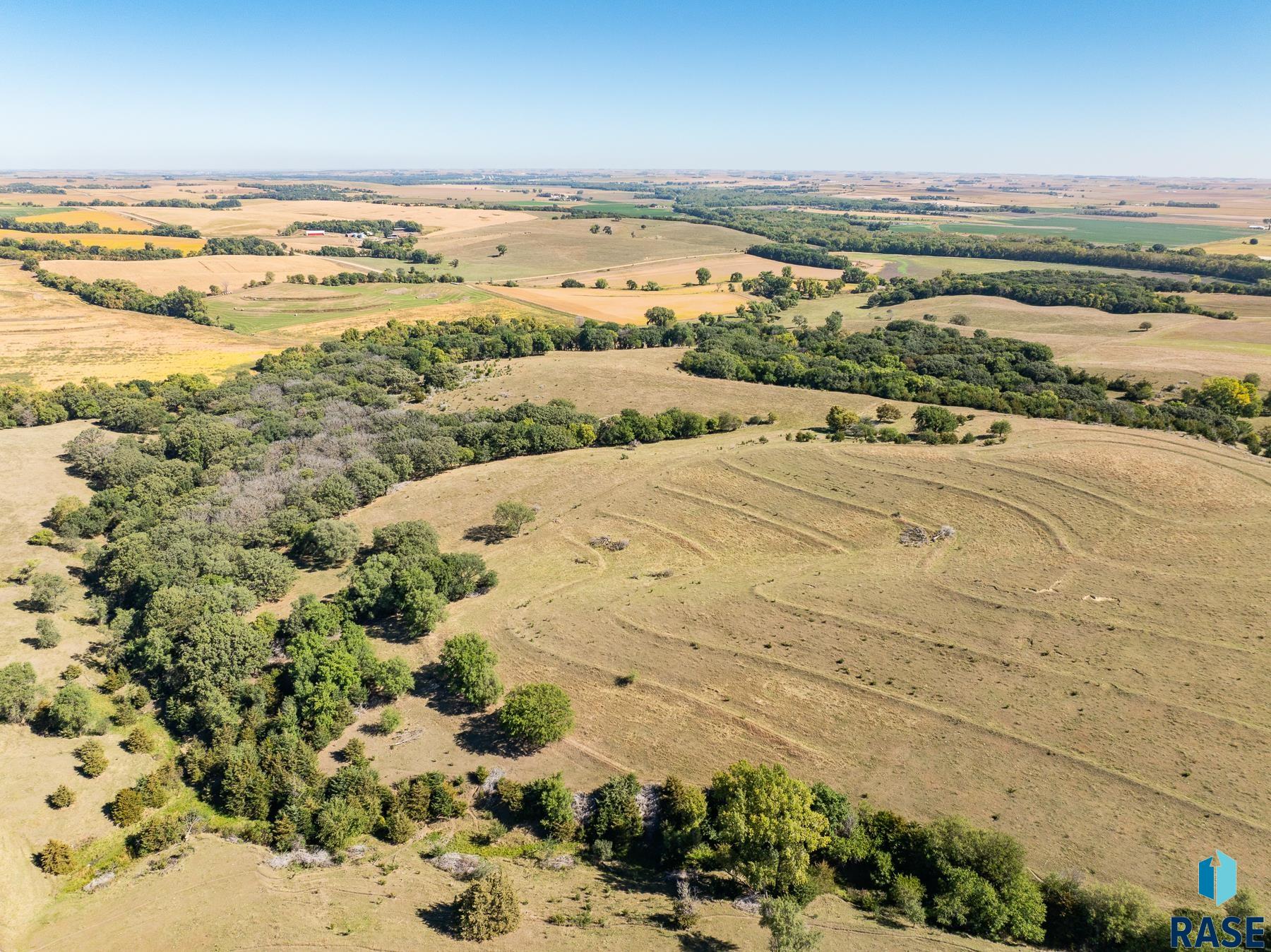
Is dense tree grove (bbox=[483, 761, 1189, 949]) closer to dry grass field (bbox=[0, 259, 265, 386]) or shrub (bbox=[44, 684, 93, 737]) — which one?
shrub (bbox=[44, 684, 93, 737])

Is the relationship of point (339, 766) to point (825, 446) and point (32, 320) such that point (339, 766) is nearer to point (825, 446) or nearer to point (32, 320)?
point (825, 446)

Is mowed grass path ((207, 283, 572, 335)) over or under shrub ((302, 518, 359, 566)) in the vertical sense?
over

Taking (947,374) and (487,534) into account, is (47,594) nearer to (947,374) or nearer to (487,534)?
(487,534)

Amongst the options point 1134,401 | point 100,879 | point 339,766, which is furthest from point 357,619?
point 1134,401

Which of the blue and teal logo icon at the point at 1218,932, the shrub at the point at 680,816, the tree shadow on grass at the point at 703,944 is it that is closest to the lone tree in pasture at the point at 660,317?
the shrub at the point at 680,816

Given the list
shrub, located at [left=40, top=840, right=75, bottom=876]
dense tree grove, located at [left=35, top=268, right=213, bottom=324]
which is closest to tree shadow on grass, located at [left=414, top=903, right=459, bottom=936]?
shrub, located at [left=40, top=840, right=75, bottom=876]

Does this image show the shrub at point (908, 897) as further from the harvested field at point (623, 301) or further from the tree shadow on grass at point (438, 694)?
the harvested field at point (623, 301)

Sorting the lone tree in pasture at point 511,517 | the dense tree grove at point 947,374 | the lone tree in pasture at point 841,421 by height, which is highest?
the dense tree grove at point 947,374
